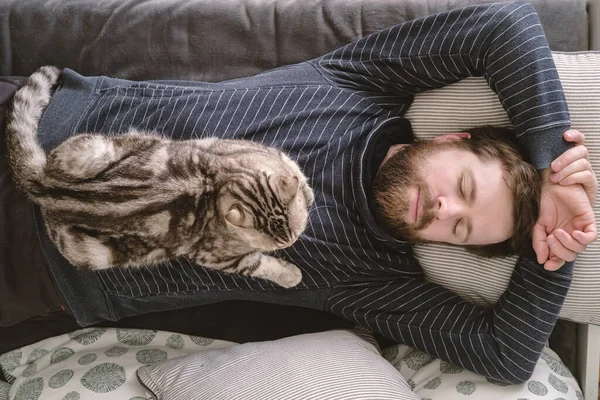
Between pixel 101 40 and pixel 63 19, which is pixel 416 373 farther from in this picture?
pixel 63 19

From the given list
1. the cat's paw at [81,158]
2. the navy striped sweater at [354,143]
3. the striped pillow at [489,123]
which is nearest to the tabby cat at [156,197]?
the cat's paw at [81,158]

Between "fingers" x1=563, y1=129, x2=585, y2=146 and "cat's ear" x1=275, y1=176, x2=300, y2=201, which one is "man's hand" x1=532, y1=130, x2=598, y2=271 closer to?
"fingers" x1=563, y1=129, x2=585, y2=146

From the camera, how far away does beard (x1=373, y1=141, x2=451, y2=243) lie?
1.41 metres

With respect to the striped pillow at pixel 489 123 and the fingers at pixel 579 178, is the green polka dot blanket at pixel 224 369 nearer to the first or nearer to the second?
the striped pillow at pixel 489 123

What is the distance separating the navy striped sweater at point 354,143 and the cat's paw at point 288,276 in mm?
38

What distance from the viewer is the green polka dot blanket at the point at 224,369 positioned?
4.27ft

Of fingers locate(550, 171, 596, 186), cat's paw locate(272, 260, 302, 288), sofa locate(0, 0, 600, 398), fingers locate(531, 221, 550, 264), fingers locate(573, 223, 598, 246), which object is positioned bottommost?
cat's paw locate(272, 260, 302, 288)

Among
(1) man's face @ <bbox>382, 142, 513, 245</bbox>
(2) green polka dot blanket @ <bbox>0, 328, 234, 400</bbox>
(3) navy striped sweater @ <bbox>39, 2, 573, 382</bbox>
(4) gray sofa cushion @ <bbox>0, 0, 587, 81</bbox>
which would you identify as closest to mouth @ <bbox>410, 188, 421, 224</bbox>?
(1) man's face @ <bbox>382, 142, 513, 245</bbox>

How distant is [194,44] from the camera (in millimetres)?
1645

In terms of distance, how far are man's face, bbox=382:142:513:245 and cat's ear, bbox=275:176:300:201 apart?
0.34 meters

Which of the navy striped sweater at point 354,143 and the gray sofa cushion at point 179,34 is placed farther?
the gray sofa cushion at point 179,34

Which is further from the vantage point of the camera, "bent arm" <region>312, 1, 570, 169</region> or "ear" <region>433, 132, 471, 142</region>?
"ear" <region>433, 132, 471, 142</region>

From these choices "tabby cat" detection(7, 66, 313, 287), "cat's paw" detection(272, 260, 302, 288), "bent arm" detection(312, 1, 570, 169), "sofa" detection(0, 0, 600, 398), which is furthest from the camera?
"sofa" detection(0, 0, 600, 398)

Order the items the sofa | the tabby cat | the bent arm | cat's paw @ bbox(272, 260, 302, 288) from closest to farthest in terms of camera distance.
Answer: the tabby cat < the bent arm < cat's paw @ bbox(272, 260, 302, 288) < the sofa
